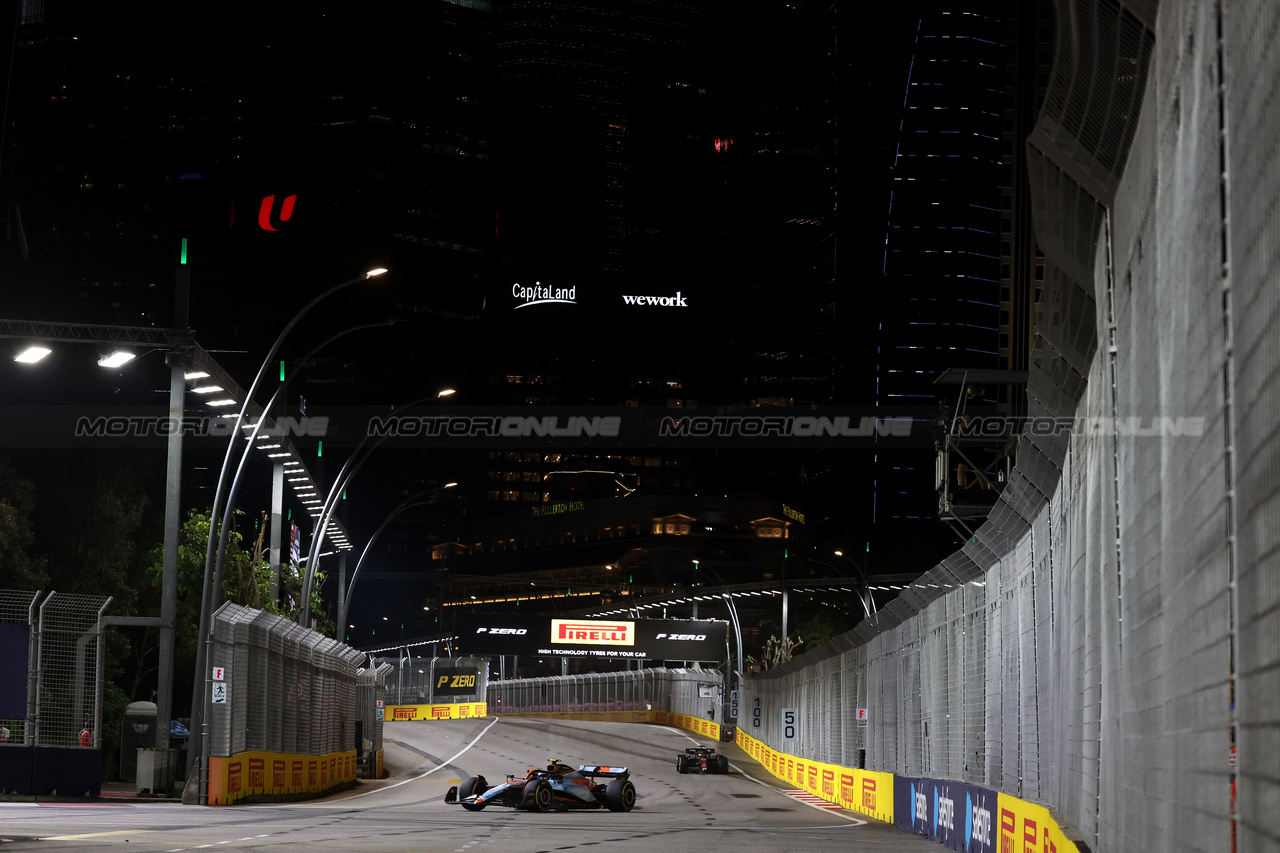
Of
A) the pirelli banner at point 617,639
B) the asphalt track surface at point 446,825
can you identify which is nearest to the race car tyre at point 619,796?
the asphalt track surface at point 446,825

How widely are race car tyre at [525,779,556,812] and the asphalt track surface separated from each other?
0.44 meters

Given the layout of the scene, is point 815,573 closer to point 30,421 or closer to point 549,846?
point 30,421

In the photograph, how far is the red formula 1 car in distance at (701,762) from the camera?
5184 centimetres

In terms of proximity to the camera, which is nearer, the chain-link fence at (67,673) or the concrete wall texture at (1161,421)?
the concrete wall texture at (1161,421)

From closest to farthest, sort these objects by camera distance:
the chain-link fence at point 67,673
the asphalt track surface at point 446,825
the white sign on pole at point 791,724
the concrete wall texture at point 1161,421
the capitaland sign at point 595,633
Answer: the concrete wall texture at point 1161,421 < the asphalt track surface at point 446,825 < the chain-link fence at point 67,673 < the white sign on pole at point 791,724 < the capitaland sign at point 595,633

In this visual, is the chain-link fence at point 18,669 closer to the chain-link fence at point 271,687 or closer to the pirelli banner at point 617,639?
the chain-link fence at point 271,687

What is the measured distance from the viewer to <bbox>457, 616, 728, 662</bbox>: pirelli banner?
9412 cm

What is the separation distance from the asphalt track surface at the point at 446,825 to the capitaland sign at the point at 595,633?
160ft

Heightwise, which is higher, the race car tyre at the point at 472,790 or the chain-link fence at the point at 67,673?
the chain-link fence at the point at 67,673

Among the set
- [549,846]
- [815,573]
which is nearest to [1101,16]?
[549,846]

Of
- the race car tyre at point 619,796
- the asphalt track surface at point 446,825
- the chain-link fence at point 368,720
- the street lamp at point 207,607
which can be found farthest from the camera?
the chain-link fence at point 368,720

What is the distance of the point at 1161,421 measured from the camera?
4.84m

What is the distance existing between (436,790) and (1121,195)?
123ft

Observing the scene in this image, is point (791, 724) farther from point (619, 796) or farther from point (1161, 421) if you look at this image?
point (1161, 421)
